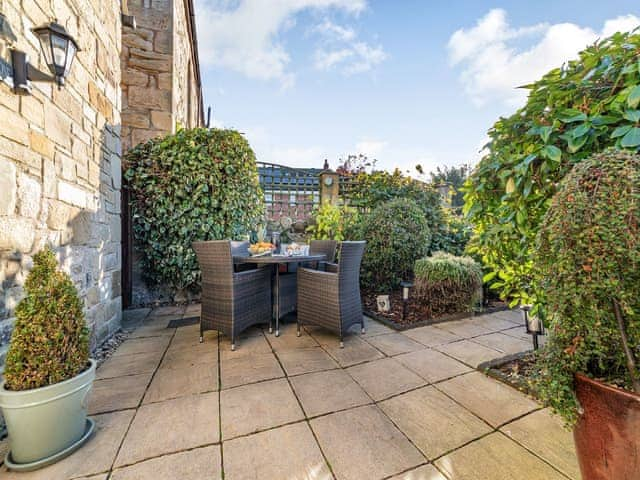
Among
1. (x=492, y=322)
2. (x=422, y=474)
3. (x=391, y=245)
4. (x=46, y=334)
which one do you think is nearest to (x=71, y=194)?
(x=46, y=334)

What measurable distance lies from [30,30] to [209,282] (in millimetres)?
1855

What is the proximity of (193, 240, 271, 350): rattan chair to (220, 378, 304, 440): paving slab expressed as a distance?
66cm

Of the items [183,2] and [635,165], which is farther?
[183,2]

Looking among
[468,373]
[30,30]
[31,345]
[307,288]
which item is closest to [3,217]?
[31,345]

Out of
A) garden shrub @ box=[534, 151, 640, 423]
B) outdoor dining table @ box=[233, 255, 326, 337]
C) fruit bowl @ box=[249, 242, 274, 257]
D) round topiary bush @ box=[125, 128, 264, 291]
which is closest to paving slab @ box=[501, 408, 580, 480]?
garden shrub @ box=[534, 151, 640, 423]

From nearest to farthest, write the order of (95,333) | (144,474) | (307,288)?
(144,474) → (95,333) → (307,288)

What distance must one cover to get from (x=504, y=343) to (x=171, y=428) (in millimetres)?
2633

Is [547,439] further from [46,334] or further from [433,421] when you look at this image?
[46,334]

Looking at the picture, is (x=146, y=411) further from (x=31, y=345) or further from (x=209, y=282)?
(x=209, y=282)

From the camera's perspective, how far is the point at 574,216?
0.88 meters

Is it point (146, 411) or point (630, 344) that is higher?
point (630, 344)

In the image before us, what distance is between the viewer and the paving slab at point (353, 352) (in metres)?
2.14

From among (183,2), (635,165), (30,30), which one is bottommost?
(635,165)

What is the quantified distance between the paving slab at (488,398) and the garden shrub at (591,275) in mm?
718
